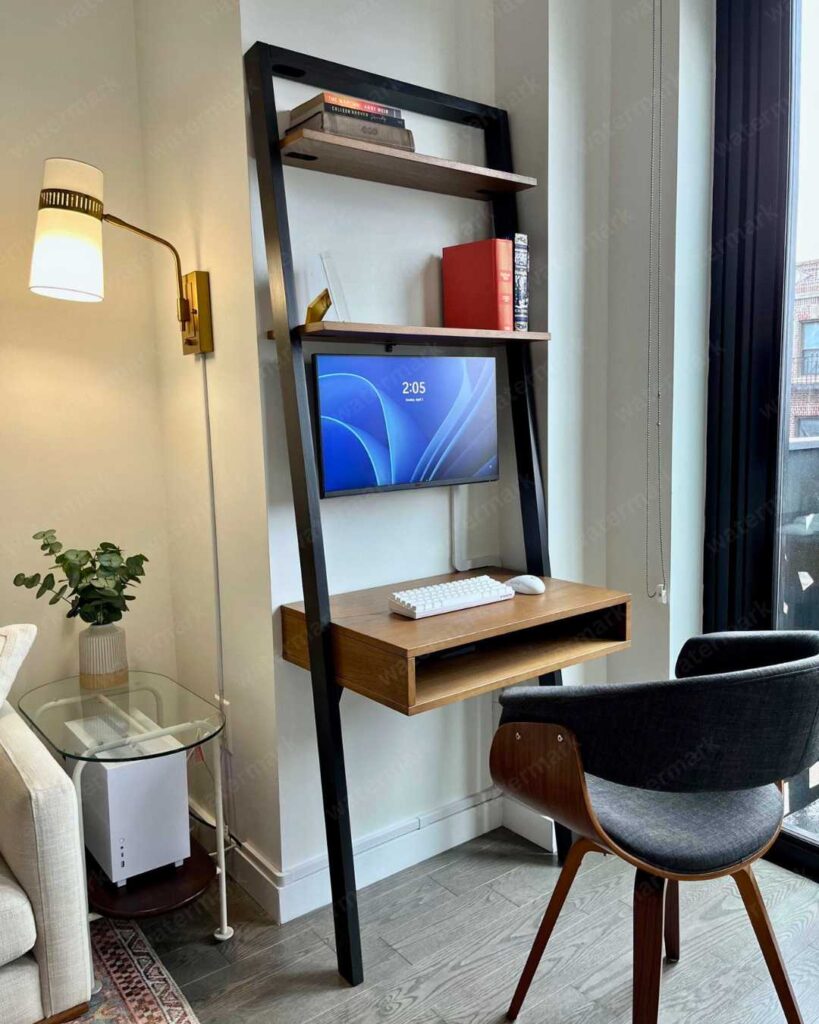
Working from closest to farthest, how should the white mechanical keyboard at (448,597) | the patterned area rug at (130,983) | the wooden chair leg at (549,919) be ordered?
the wooden chair leg at (549,919), the patterned area rug at (130,983), the white mechanical keyboard at (448,597)

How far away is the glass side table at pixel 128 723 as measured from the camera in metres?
1.81

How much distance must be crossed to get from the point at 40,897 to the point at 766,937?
1.44m

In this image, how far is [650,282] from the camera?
2299mm

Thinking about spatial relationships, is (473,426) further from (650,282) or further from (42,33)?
(42,33)

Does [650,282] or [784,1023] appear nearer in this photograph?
[784,1023]

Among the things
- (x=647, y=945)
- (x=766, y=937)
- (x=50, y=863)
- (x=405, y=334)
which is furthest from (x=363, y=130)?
(x=766, y=937)

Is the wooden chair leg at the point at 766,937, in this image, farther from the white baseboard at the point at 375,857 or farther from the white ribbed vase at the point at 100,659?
the white ribbed vase at the point at 100,659

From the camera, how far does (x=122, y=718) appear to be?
2.01 meters

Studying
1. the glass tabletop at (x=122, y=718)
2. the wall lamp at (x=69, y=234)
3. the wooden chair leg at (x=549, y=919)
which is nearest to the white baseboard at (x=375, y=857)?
the glass tabletop at (x=122, y=718)

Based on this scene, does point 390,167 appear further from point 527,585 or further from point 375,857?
point 375,857

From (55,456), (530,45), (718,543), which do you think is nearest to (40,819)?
(55,456)

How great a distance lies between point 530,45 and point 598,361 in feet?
2.97

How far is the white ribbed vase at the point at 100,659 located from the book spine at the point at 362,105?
1.48 metres

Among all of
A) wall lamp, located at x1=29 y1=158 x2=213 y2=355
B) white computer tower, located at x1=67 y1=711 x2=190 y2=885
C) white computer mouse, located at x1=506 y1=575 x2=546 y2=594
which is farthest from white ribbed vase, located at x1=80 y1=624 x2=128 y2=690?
white computer mouse, located at x1=506 y1=575 x2=546 y2=594
